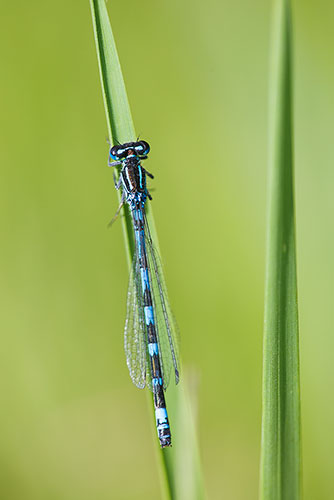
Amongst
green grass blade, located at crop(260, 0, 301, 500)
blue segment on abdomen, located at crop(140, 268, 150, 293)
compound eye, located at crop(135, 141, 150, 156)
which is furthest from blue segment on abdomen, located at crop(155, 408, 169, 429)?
compound eye, located at crop(135, 141, 150, 156)

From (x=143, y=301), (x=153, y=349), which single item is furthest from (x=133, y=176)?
(x=153, y=349)

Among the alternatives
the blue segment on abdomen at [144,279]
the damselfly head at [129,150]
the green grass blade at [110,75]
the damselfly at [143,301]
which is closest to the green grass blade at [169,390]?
the green grass blade at [110,75]

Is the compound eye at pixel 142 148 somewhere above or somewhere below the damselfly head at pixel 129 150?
above

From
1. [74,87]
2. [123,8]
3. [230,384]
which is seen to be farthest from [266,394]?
[123,8]

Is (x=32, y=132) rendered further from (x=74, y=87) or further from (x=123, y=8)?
(x=123, y=8)

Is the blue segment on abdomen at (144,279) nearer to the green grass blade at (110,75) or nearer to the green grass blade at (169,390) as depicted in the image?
the green grass blade at (169,390)

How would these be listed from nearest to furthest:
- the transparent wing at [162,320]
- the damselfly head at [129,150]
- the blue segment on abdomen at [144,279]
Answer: the transparent wing at [162,320]
the damselfly head at [129,150]
the blue segment on abdomen at [144,279]

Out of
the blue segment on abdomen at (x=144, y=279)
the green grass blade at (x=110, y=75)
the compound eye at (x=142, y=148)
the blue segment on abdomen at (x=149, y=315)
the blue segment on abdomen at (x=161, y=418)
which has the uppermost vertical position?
the compound eye at (x=142, y=148)
